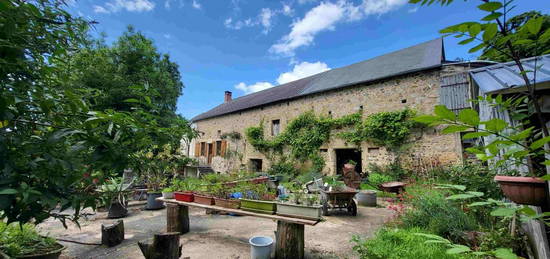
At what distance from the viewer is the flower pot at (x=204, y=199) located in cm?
396

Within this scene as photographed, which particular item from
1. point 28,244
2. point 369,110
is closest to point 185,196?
point 28,244

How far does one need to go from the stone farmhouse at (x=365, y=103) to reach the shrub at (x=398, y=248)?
3.91 m

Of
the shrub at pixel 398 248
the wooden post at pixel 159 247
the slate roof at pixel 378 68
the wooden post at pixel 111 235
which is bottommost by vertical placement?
the wooden post at pixel 111 235

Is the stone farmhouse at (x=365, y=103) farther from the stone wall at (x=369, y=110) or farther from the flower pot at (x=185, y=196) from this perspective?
the flower pot at (x=185, y=196)

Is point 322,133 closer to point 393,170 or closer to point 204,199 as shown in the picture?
point 393,170

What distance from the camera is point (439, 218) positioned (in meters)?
3.36

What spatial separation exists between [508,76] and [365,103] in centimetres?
686

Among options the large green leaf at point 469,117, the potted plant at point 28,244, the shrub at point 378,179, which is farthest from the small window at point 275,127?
the large green leaf at point 469,117

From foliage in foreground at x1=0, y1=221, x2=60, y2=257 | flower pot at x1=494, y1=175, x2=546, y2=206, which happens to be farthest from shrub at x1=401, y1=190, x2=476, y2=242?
foliage in foreground at x1=0, y1=221, x2=60, y2=257

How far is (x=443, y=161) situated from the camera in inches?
295

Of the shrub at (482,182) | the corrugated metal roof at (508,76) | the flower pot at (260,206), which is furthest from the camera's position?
the shrub at (482,182)

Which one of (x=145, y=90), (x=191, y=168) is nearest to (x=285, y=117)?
(x=191, y=168)

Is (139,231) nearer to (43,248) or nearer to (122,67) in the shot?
(43,248)

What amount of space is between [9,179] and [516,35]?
69.2 inches
